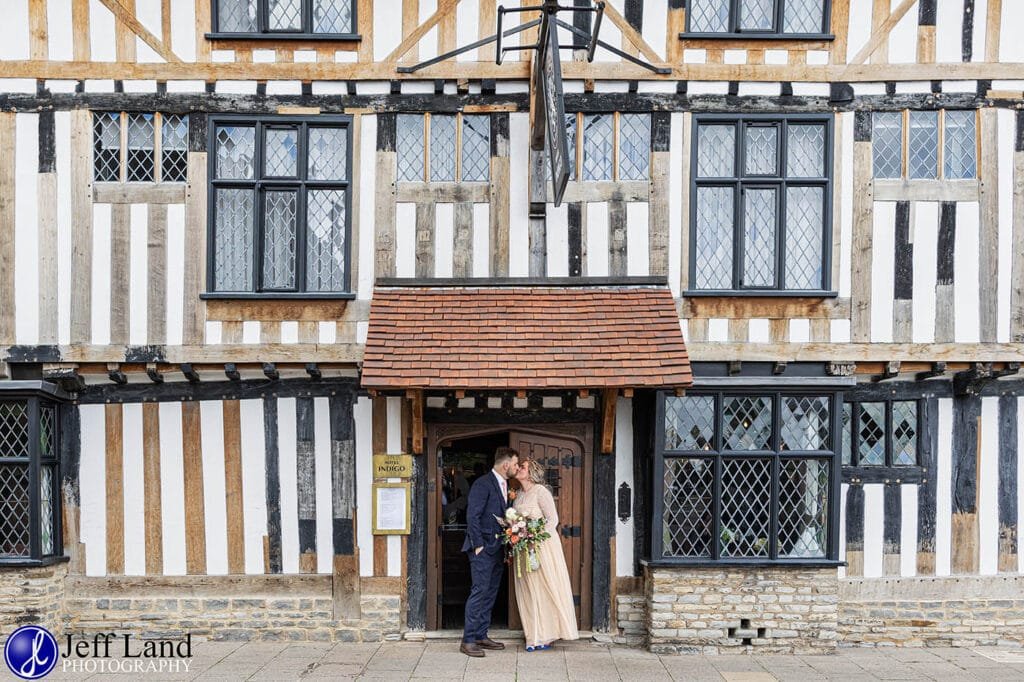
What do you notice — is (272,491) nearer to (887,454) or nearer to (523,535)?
(523,535)

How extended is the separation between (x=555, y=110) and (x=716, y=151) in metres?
1.84

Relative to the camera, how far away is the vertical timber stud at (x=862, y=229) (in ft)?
23.8

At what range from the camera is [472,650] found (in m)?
6.93

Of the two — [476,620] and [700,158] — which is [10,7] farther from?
[476,620]

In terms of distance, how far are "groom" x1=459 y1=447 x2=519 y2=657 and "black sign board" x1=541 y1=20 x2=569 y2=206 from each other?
2578 mm

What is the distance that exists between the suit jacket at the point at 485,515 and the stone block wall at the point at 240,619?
3.60 ft

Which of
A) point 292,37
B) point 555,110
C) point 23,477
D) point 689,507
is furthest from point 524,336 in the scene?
point 23,477

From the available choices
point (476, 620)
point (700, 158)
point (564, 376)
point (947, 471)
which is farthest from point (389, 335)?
point (947, 471)

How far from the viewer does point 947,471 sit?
7559 mm

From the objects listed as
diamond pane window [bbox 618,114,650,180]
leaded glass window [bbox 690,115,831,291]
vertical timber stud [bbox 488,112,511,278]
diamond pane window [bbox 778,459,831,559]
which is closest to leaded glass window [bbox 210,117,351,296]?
vertical timber stud [bbox 488,112,511,278]

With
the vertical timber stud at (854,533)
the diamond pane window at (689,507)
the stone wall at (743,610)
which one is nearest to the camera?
the stone wall at (743,610)

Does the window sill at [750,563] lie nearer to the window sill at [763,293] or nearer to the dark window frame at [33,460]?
the window sill at [763,293]

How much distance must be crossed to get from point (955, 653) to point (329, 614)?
18.7ft

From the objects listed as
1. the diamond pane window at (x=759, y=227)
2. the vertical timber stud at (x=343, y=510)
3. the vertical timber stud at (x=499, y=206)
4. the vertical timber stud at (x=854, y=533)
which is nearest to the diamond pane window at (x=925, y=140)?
the diamond pane window at (x=759, y=227)
